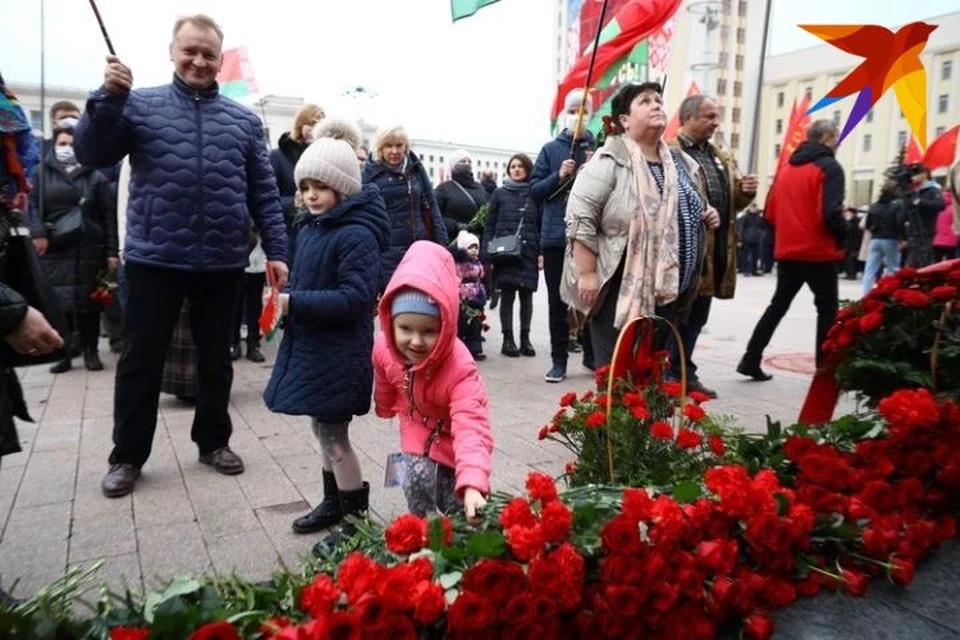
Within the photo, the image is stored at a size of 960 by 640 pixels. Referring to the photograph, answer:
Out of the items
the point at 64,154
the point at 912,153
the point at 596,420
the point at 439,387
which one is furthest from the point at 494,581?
the point at 912,153

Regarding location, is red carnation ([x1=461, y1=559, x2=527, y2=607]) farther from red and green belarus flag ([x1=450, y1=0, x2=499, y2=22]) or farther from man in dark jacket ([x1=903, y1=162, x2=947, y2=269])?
man in dark jacket ([x1=903, y1=162, x2=947, y2=269])

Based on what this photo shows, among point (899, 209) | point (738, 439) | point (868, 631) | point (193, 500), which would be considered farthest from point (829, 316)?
point (899, 209)

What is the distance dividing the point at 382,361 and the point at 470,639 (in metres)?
1.18

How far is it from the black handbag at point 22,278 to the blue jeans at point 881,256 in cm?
1265

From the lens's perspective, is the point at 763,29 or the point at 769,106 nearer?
the point at 763,29

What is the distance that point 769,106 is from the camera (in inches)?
2532

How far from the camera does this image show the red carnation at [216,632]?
1.38 m

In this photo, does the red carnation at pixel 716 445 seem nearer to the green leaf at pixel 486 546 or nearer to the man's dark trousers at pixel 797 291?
the green leaf at pixel 486 546

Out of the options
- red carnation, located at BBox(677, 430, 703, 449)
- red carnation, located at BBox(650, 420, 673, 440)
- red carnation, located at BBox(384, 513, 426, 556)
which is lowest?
red carnation, located at BBox(384, 513, 426, 556)

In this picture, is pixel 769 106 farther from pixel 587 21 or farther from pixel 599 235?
pixel 599 235

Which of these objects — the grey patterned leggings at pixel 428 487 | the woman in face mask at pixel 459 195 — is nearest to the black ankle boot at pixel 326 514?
the grey patterned leggings at pixel 428 487

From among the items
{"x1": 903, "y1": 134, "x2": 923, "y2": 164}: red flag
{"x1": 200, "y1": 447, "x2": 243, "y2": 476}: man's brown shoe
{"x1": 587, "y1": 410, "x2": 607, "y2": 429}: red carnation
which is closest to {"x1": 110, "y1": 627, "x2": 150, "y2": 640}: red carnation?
{"x1": 587, "y1": 410, "x2": 607, "y2": 429}: red carnation

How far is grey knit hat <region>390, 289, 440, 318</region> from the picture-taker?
233cm

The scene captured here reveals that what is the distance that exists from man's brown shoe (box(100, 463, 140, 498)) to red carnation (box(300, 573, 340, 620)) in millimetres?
2215
